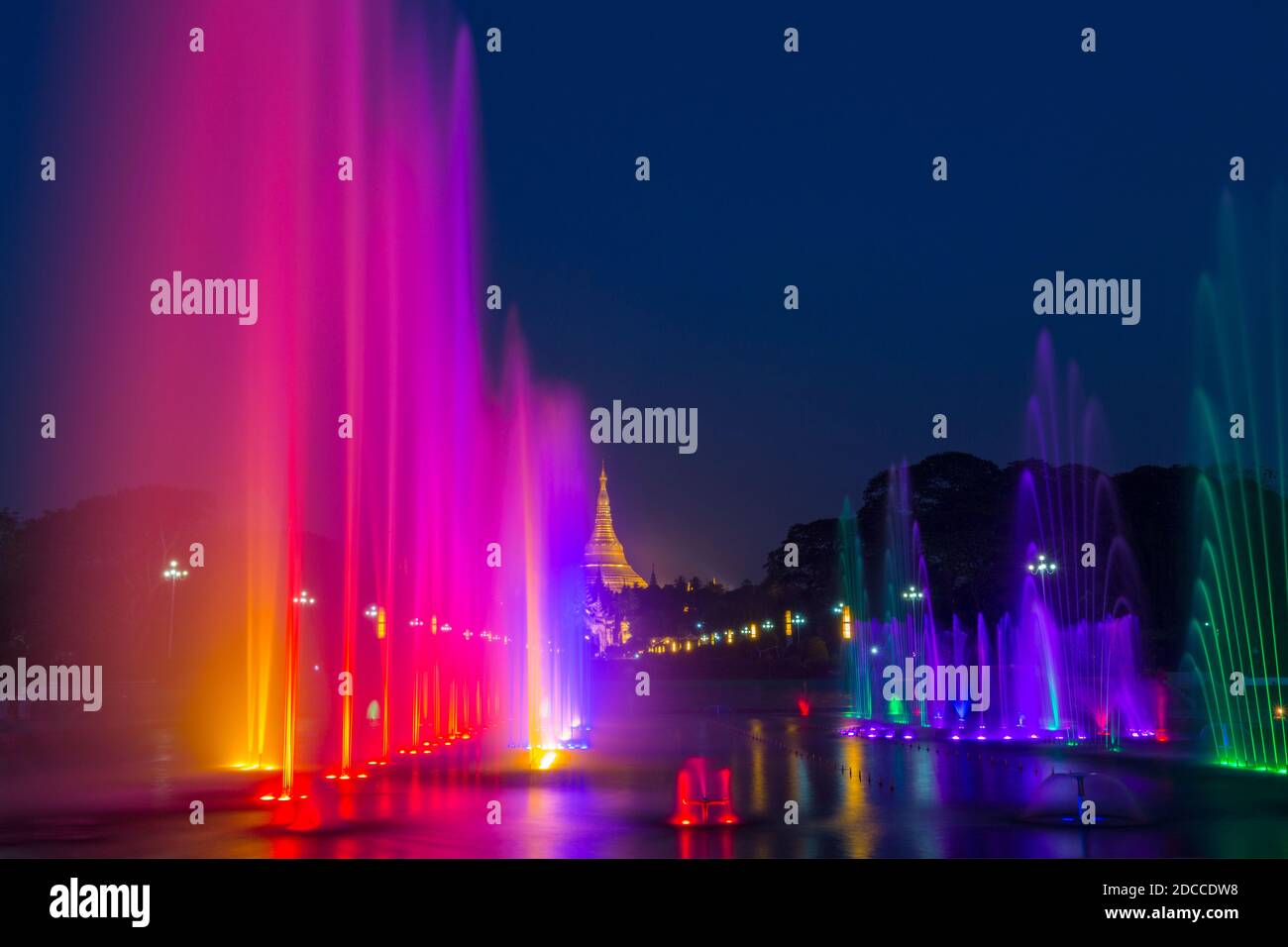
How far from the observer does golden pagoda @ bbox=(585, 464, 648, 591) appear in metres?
181

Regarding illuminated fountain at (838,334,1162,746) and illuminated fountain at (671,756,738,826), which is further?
illuminated fountain at (838,334,1162,746)

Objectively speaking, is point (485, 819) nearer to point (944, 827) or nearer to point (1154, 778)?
point (944, 827)

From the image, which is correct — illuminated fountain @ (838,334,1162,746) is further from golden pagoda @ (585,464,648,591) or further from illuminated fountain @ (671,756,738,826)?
golden pagoda @ (585,464,648,591)

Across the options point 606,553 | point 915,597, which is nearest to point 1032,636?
point 915,597

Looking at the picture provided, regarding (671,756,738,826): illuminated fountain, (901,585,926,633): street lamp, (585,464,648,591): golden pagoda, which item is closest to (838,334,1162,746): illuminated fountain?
(901,585,926,633): street lamp

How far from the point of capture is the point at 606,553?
186875mm

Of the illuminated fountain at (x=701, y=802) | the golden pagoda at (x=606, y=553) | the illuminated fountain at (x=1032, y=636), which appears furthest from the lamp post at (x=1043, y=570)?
the golden pagoda at (x=606, y=553)

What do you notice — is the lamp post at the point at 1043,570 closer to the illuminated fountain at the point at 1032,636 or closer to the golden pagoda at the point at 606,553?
the illuminated fountain at the point at 1032,636

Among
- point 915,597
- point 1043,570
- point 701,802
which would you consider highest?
point 915,597

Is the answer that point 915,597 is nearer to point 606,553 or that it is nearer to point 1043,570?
point 1043,570

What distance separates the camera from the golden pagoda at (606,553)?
181 meters

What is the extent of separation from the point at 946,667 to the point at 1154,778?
31.5 m
